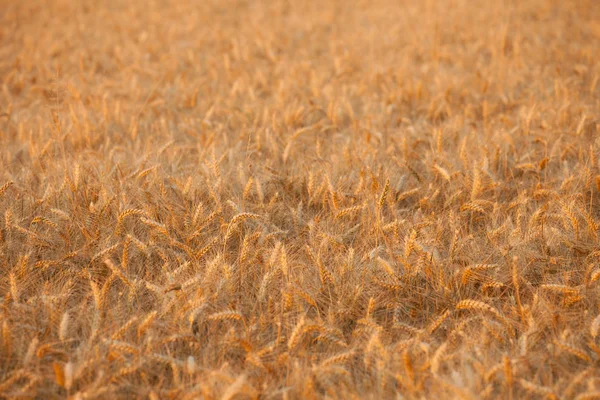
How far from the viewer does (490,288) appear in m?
1.75

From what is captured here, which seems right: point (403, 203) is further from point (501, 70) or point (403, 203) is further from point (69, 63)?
point (69, 63)

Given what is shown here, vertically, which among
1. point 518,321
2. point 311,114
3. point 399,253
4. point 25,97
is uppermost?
point 25,97

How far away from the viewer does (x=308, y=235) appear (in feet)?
6.81

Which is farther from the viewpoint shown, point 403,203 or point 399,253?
point 403,203

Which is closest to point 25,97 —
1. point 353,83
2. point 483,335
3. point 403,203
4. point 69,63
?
point 69,63

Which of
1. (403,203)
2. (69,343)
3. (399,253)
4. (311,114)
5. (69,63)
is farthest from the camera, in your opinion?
(69,63)

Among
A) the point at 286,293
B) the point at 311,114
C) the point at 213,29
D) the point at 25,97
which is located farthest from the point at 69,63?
the point at 286,293

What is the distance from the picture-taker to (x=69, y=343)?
154 cm

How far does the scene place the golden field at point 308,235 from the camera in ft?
4.63

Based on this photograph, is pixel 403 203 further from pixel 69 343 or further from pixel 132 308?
pixel 69 343

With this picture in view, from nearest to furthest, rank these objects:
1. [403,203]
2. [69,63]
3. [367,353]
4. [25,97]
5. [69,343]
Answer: [367,353], [69,343], [403,203], [25,97], [69,63]

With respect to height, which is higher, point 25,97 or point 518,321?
point 25,97

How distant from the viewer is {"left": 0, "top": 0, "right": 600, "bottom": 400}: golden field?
4.63 feet

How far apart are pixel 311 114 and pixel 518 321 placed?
209cm
